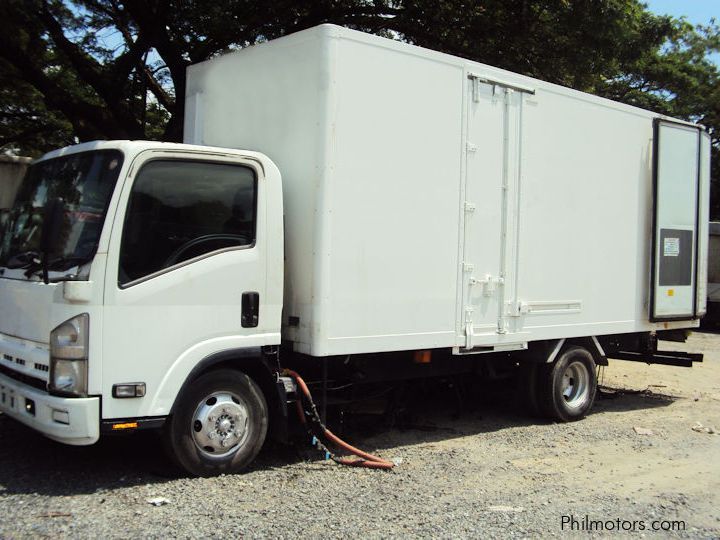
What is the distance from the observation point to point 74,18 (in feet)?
40.9

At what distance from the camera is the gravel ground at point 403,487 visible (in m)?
4.28

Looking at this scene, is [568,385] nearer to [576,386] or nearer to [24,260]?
[576,386]

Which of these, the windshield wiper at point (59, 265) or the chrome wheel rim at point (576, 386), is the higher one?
the windshield wiper at point (59, 265)

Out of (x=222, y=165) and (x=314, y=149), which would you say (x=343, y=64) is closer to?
(x=314, y=149)

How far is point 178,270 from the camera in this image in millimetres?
4719

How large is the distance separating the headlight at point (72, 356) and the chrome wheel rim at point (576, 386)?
200 inches

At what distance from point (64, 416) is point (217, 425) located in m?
1.04

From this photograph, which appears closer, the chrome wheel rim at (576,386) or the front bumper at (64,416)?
the front bumper at (64,416)

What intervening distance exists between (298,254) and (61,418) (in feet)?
6.52

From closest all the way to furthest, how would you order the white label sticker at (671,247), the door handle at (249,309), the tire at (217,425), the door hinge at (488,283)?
the tire at (217,425), the door handle at (249,309), the door hinge at (488,283), the white label sticker at (671,247)

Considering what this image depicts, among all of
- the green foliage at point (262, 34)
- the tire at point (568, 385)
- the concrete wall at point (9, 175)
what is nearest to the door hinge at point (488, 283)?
the tire at point (568, 385)

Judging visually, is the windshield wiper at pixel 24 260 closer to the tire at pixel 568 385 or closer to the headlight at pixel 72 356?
the headlight at pixel 72 356

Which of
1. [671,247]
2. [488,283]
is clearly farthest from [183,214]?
[671,247]

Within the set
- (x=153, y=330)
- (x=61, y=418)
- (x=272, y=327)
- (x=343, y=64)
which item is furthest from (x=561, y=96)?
(x=61, y=418)
